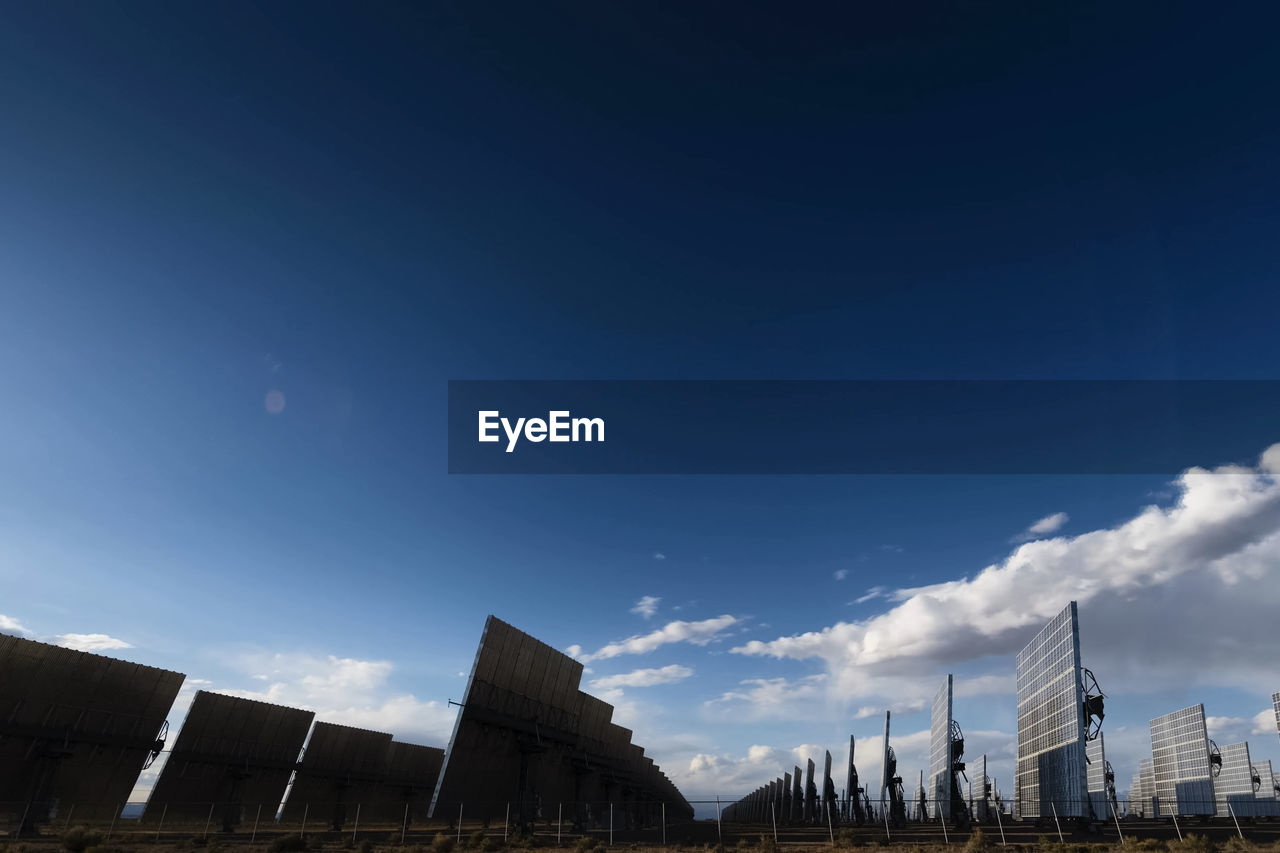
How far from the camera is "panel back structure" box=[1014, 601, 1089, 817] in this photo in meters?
37.5

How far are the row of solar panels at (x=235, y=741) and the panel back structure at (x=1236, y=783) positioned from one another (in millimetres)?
54547

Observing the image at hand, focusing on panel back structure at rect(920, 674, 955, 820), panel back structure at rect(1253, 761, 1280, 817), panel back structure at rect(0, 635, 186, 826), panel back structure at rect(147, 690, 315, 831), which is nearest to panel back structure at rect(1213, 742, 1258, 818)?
panel back structure at rect(1253, 761, 1280, 817)

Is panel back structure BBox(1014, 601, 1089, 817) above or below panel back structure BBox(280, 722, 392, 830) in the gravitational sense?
above

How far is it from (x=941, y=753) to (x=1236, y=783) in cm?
2848

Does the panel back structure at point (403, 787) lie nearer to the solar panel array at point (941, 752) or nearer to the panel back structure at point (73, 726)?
the panel back structure at point (73, 726)

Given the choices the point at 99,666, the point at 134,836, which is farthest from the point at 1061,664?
the point at 99,666

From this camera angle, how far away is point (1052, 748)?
42.3 metres

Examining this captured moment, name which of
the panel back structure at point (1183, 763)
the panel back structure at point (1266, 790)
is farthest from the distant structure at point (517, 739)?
the panel back structure at point (1266, 790)

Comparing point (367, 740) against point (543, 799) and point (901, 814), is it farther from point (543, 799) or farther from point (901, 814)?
point (901, 814)

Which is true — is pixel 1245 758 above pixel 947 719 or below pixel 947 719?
below

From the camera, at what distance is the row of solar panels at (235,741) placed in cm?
3544

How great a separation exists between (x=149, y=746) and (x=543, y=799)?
2370 cm

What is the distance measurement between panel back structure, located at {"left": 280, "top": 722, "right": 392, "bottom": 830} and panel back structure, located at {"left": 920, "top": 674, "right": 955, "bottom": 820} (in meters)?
46.3

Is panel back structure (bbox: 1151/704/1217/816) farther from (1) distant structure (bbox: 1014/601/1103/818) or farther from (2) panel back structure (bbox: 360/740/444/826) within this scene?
(2) panel back structure (bbox: 360/740/444/826)
